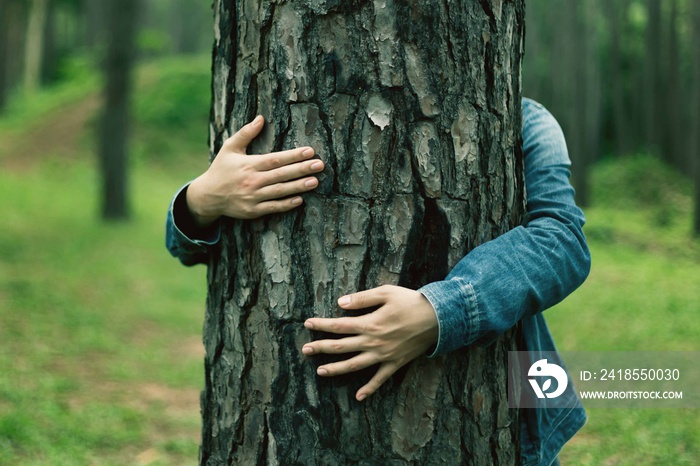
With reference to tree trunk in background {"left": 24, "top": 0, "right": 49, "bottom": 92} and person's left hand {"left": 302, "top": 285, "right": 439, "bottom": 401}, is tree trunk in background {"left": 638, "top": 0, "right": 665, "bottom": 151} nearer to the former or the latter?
person's left hand {"left": 302, "top": 285, "right": 439, "bottom": 401}

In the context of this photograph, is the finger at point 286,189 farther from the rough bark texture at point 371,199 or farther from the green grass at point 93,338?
the green grass at point 93,338

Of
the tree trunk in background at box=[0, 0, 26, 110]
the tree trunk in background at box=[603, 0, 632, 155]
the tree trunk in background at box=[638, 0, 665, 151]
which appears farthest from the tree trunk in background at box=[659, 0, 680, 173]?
the tree trunk in background at box=[0, 0, 26, 110]

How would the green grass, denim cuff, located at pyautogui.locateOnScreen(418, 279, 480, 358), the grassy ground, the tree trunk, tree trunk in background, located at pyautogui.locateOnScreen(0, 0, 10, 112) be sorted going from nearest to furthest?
denim cuff, located at pyautogui.locateOnScreen(418, 279, 480, 358), the grassy ground, the green grass, the tree trunk, tree trunk in background, located at pyautogui.locateOnScreen(0, 0, 10, 112)

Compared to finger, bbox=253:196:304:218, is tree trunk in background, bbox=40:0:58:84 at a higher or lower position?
higher

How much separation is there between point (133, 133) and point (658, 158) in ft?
48.9

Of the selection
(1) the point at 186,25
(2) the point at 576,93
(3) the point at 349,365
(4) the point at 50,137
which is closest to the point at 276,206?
(3) the point at 349,365

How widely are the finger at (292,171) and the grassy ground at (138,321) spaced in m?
2.67

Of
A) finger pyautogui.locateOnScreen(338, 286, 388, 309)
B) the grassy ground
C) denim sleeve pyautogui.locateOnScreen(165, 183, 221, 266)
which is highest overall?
denim sleeve pyautogui.locateOnScreen(165, 183, 221, 266)

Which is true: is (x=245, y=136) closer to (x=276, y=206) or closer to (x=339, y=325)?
(x=276, y=206)

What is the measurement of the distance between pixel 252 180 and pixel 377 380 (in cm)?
58

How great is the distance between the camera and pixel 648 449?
377 cm

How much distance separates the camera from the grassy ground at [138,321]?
4.05 m

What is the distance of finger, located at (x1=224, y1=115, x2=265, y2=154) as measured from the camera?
70.6 inches

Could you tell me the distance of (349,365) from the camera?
5.55ft
